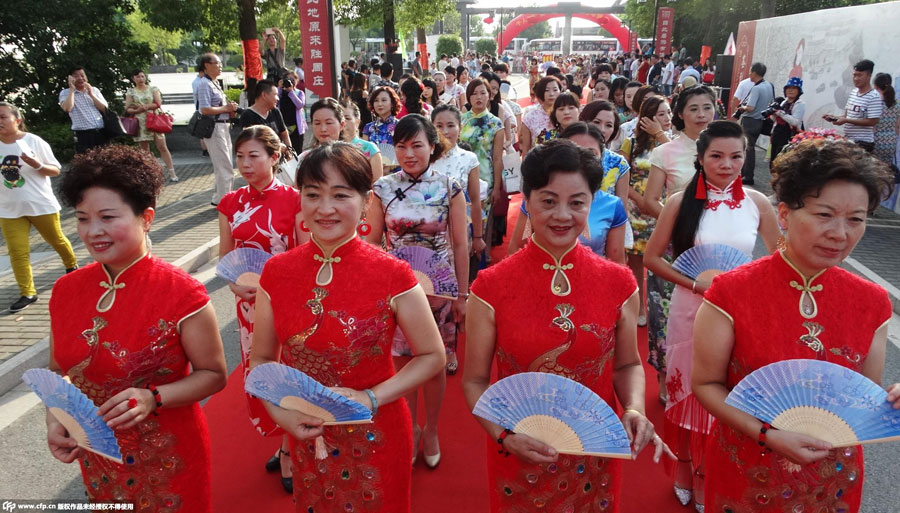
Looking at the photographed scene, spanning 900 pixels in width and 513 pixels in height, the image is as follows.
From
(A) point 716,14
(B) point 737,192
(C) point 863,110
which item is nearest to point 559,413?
(B) point 737,192

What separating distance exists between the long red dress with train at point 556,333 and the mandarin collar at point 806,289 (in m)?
0.43

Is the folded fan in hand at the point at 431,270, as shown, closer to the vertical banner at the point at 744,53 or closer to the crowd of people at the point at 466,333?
the crowd of people at the point at 466,333

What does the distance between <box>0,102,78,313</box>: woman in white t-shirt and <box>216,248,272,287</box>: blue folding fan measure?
10.9 ft

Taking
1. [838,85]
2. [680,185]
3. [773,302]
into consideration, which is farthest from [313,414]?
[838,85]

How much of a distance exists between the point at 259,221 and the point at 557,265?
1.82m

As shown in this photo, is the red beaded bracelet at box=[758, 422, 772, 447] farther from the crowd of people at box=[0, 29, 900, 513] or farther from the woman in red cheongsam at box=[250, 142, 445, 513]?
the woman in red cheongsam at box=[250, 142, 445, 513]

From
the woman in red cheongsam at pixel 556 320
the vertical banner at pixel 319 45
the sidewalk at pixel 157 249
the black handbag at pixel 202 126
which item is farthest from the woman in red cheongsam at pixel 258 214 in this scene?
the black handbag at pixel 202 126

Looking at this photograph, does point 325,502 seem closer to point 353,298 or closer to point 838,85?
point 353,298

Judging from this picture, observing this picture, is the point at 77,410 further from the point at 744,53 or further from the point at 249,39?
the point at 744,53

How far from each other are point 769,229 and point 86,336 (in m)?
2.84

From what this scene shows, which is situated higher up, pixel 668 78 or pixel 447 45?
pixel 447 45

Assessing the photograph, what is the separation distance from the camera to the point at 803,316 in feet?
5.67

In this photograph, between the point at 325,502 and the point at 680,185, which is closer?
the point at 325,502

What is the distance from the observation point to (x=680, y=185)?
3844 millimetres
